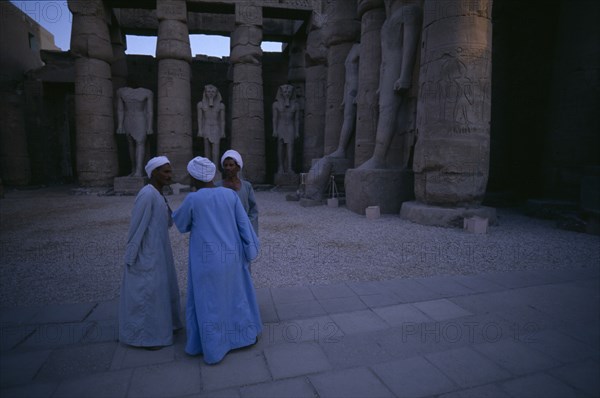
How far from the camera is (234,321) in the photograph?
235 cm

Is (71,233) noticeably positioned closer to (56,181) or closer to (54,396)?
(54,396)

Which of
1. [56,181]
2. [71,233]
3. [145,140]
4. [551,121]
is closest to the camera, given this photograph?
[71,233]

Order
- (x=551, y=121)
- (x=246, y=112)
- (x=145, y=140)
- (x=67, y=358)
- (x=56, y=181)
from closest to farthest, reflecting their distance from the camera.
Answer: (x=67, y=358) → (x=551, y=121) → (x=145, y=140) → (x=246, y=112) → (x=56, y=181)

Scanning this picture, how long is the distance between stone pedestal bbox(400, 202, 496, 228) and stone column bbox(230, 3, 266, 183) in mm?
8315

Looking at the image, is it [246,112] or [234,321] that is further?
[246,112]

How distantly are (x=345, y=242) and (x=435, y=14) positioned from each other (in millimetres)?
4719

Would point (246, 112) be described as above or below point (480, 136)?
above

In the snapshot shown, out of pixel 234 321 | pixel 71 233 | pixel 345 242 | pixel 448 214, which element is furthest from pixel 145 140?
pixel 234 321

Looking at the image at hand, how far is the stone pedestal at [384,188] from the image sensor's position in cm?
771

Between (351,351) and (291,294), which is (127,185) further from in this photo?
(351,351)

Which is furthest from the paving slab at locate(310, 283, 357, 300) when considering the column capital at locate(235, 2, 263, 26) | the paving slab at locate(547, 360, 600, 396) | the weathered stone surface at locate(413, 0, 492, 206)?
the column capital at locate(235, 2, 263, 26)

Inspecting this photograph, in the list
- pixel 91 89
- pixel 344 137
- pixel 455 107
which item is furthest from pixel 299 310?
pixel 91 89

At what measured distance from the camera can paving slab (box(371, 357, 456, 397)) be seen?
1.97m

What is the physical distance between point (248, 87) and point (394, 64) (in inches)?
284
